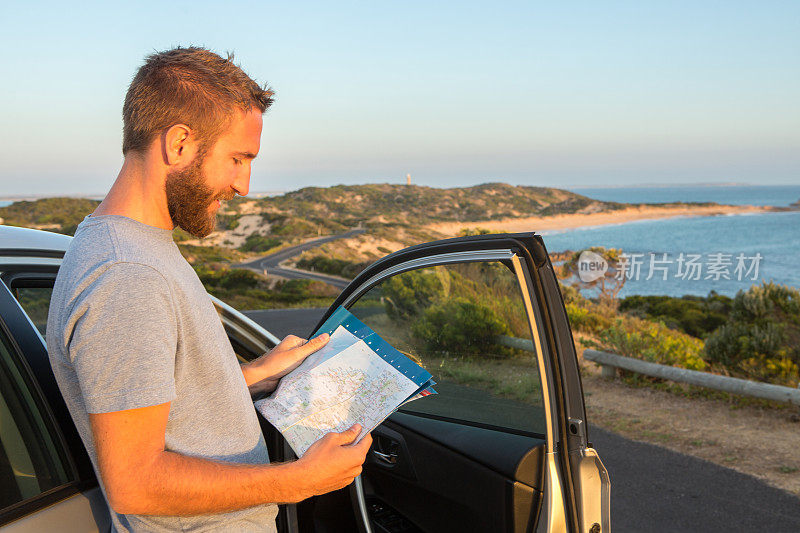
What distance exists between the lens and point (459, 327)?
2074 mm

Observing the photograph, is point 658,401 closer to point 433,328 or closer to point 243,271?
point 433,328

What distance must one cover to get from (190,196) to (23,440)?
839 mm

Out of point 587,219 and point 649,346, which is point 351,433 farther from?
point 587,219

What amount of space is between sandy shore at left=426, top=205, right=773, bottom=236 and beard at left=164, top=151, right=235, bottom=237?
27.8 m

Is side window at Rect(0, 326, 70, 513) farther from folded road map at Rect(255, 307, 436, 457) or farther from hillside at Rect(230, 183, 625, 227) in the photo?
hillside at Rect(230, 183, 625, 227)

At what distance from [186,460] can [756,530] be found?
417 centimetres

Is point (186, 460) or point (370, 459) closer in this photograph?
point (186, 460)

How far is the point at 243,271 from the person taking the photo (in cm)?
2636

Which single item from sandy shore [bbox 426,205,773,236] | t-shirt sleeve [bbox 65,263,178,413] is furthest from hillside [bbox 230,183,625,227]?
t-shirt sleeve [bbox 65,263,178,413]

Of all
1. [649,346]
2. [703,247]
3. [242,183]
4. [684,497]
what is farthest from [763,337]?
[703,247]

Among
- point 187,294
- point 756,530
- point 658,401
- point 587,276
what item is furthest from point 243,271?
point 187,294

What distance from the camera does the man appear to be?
106 cm

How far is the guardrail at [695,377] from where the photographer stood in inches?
217

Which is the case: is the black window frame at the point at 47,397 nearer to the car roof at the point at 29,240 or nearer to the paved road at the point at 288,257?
the car roof at the point at 29,240
